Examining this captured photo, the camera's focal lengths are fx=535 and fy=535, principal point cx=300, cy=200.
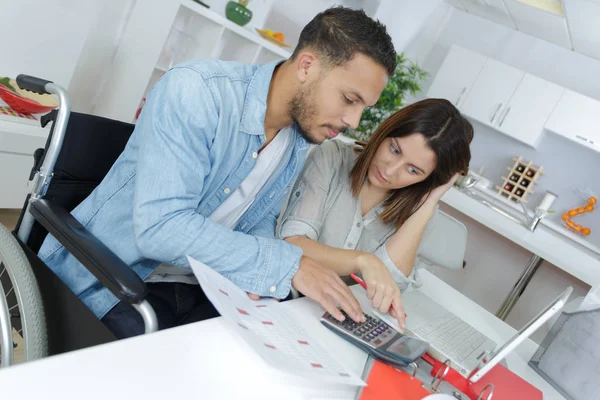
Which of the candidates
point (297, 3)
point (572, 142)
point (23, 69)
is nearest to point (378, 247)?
point (23, 69)

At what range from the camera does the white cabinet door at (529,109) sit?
461cm

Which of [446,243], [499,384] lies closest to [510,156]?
[446,243]

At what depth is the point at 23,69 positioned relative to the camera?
2533mm

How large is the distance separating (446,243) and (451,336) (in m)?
0.83

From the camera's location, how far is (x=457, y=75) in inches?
203

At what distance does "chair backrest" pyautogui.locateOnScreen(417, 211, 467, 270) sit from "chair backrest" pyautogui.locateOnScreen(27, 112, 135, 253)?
1.19m

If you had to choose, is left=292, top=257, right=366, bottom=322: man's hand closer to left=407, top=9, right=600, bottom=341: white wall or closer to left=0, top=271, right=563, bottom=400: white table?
left=0, top=271, right=563, bottom=400: white table

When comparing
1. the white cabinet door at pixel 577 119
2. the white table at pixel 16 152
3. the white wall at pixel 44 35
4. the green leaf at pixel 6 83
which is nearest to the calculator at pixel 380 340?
the white table at pixel 16 152

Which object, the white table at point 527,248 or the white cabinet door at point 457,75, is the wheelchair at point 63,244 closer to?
the white table at point 527,248

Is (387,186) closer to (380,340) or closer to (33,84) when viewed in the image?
(380,340)

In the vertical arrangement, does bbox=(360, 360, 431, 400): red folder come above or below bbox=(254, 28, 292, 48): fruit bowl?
below

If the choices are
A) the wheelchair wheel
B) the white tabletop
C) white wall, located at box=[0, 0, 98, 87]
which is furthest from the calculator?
the white tabletop

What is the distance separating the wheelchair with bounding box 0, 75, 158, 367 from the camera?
0.87 m

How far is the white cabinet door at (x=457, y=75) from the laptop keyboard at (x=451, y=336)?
13.5 ft
